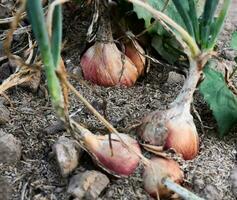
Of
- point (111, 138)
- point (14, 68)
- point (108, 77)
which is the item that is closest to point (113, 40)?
point (108, 77)

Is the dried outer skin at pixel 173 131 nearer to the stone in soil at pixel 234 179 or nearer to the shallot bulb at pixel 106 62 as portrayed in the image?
the stone in soil at pixel 234 179

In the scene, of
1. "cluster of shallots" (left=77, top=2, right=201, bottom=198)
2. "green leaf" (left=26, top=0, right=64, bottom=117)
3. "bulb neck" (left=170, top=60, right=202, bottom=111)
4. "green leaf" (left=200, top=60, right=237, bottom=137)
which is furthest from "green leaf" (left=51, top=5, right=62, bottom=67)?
"green leaf" (left=200, top=60, right=237, bottom=137)

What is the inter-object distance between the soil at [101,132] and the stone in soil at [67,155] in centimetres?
1

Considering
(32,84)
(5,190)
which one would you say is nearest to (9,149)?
(5,190)

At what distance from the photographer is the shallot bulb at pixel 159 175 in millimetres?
919

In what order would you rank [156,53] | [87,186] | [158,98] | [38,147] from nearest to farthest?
[87,186]
[38,147]
[158,98]
[156,53]

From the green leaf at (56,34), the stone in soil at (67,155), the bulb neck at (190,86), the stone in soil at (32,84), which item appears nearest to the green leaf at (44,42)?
the green leaf at (56,34)

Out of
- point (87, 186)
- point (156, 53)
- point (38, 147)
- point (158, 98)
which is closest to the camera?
point (87, 186)

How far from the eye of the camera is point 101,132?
40.4 inches

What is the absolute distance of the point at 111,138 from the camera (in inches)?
36.7

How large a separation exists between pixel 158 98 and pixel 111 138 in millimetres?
263

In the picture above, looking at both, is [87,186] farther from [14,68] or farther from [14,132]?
[14,68]

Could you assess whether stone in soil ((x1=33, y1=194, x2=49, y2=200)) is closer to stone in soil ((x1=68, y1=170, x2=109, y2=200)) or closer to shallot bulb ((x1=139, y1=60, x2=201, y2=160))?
stone in soil ((x1=68, y1=170, x2=109, y2=200))

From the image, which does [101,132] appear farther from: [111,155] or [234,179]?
[234,179]
